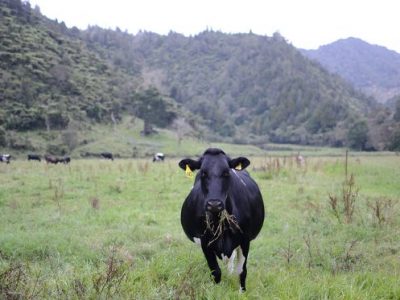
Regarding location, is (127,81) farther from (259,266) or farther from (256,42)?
(259,266)

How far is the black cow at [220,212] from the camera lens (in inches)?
204

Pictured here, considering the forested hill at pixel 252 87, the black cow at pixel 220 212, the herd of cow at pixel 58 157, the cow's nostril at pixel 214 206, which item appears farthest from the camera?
the forested hill at pixel 252 87

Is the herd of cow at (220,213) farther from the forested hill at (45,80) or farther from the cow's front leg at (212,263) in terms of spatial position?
the forested hill at (45,80)

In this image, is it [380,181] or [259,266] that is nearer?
[259,266]

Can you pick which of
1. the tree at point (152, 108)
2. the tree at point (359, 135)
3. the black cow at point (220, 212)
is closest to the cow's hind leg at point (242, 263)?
the black cow at point (220, 212)

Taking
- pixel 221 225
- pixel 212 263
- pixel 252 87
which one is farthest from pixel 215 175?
pixel 252 87

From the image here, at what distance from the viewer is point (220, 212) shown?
17.2 feet

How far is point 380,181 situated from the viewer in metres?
17.9

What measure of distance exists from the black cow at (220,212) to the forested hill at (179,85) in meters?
58.1

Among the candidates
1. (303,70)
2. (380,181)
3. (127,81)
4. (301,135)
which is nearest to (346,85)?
(303,70)

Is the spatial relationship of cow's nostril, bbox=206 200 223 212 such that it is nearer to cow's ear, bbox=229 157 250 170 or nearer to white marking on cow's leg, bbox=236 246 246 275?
cow's ear, bbox=229 157 250 170

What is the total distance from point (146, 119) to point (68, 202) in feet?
216

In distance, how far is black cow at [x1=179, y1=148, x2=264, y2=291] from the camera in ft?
17.0

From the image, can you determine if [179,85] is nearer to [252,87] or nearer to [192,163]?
[252,87]
